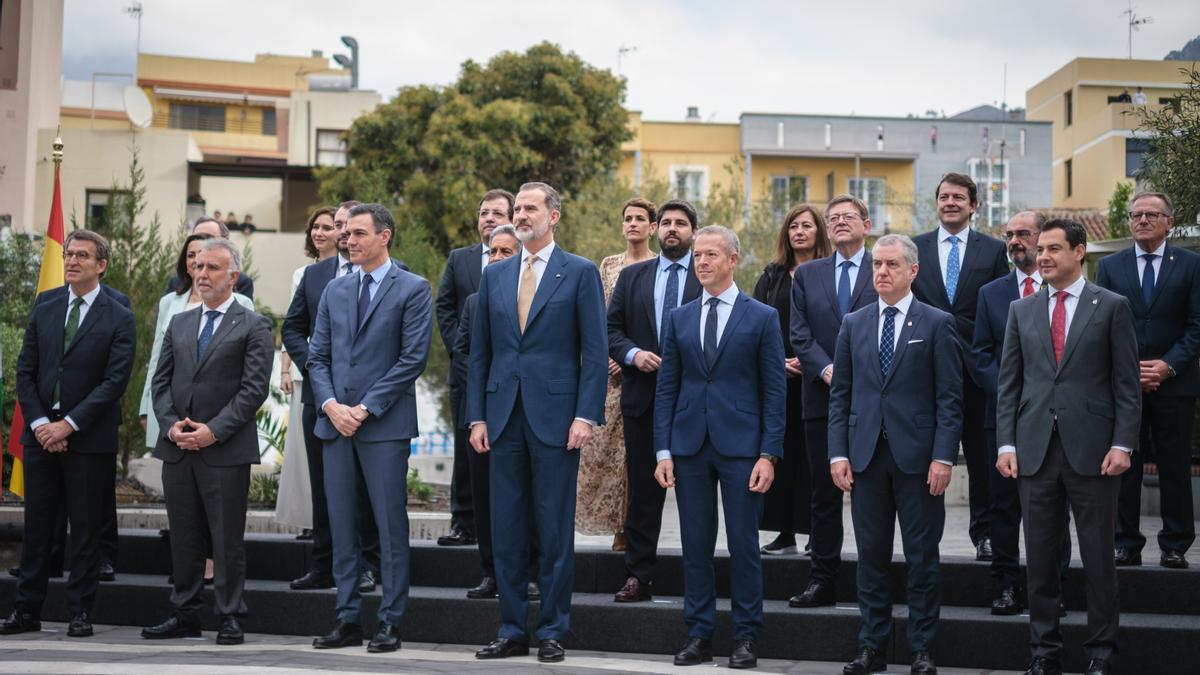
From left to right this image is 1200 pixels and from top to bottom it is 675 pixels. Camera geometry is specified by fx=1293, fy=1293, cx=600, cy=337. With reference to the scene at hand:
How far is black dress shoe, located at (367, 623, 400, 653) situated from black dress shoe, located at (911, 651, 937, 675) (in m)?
2.62

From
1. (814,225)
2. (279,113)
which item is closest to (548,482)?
(814,225)

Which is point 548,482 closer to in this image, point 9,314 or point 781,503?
point 781,503

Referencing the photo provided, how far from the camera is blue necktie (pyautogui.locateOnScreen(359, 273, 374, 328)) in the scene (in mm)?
7094

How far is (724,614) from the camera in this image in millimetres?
6824

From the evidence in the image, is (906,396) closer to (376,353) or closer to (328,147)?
(376,353)

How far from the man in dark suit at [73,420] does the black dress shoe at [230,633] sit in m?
0.91

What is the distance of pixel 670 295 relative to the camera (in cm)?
757

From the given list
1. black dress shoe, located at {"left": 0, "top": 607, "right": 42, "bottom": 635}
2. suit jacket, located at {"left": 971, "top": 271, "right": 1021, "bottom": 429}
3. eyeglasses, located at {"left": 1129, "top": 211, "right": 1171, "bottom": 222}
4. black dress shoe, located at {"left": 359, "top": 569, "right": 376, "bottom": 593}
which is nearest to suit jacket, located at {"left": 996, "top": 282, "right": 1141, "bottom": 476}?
suit jacket, located at {"left": 971, "top": 271, "right": 1021, "bottom": 429}

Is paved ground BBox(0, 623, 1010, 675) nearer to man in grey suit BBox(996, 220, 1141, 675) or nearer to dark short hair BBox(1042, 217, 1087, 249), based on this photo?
man in grey suit BBox(996, 220, 1141, 675)

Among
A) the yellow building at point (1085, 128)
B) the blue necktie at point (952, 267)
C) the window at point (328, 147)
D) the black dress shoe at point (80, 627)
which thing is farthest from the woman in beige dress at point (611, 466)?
the window at point (328, 147)

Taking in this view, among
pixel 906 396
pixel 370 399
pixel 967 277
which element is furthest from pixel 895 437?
pixel 370 399

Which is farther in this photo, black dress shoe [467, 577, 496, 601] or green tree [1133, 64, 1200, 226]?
green tree [1133, 64, 1200, 226]

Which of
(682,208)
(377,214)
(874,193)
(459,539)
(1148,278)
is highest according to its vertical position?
(874,193)

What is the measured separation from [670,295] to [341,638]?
8.73ft
